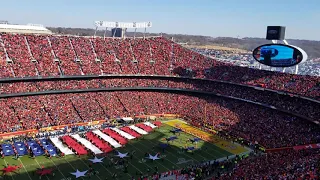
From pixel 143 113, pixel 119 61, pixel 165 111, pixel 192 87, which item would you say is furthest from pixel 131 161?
pixel 119 61

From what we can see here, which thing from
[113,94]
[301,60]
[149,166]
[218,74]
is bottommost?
[149,166]

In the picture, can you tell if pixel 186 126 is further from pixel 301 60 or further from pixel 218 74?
pixel 301 60

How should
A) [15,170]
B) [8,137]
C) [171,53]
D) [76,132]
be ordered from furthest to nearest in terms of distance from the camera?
[171,53] < [76,132] < [8,137] < [15,170]

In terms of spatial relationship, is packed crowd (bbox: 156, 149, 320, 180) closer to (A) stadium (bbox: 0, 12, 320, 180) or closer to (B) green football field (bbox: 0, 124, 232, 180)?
(A) stadium (bbox: 0, 12, 320, 180)

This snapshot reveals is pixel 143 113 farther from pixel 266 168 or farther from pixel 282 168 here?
pixel 282 168

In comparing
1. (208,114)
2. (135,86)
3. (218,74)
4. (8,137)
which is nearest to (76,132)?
(8,137)

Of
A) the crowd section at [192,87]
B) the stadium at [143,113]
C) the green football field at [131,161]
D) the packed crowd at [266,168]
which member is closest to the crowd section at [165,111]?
the stadium at [143,113]
